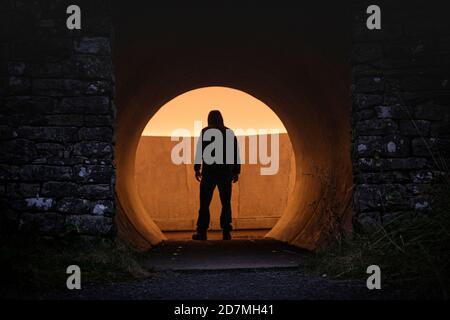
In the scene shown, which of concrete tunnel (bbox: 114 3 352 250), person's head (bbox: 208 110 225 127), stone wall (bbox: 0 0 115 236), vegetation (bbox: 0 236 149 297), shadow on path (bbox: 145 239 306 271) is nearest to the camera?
vegetation (bbox: 0 236 149 297)

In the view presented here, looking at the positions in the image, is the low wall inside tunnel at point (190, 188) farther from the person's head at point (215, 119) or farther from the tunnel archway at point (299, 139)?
the person's head at point (215, 119)

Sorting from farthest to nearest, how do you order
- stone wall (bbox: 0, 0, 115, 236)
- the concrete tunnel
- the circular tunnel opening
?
the circular tunnel opening
the concrete tunnel
stone wall (bbox: 0, 0, 115, 236)

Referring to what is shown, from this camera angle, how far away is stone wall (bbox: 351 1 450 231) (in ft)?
16.9

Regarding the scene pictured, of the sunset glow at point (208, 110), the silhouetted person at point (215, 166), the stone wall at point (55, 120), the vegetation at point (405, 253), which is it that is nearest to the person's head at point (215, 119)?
the silhouetted person at point (215, 166)

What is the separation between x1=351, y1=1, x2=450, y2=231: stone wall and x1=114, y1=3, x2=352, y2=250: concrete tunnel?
66 cm

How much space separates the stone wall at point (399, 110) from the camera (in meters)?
5.14

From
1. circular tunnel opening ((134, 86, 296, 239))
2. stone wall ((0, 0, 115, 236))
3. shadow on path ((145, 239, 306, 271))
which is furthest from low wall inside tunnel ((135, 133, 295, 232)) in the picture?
stone wall ((0, 0, 115, 236))

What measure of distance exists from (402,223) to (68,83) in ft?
10.7

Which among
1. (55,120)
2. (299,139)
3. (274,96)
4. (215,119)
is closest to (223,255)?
(55,120)

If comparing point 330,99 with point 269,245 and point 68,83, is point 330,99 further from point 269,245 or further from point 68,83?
point 68,83

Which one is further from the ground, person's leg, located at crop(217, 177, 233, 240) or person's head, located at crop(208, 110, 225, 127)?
person's head, located at crop(208, 110, 225, 127)

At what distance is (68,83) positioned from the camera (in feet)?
17.1

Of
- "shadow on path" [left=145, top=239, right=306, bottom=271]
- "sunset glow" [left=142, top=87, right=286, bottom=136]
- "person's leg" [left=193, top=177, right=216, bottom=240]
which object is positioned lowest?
→ "shadow on path" [left=145, top=239, right=306, bottom=271]

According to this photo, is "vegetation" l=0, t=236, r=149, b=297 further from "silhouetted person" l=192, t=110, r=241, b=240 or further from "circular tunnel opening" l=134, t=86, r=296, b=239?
"circular tunnel opening" l=134, t=86, r=296, b=239
